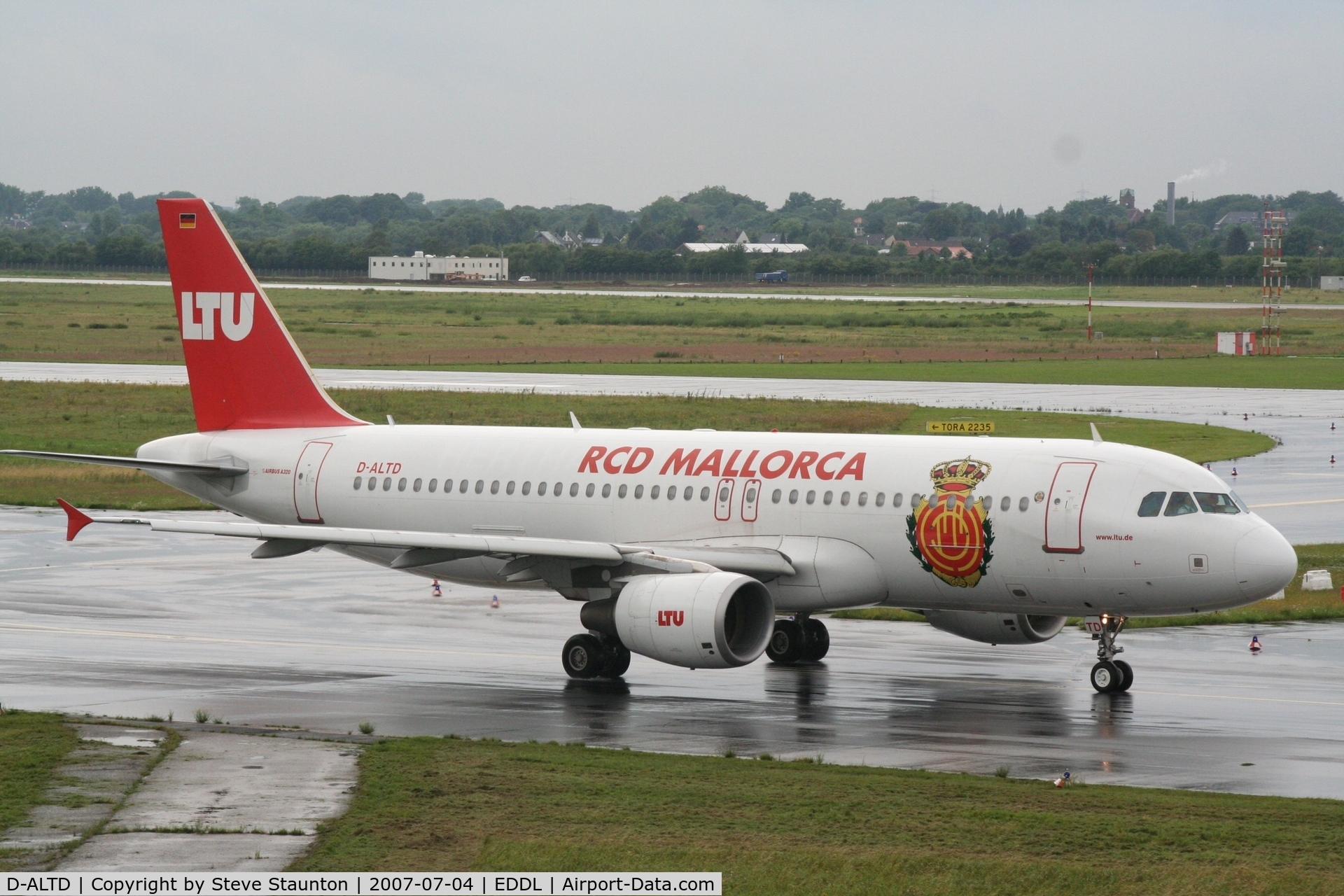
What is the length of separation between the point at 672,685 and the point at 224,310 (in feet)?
43.7

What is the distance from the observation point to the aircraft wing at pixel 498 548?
94.2ft

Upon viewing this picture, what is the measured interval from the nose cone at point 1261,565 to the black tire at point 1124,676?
2.42 metres

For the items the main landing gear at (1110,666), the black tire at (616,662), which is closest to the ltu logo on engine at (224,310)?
the black tire at (616,662)

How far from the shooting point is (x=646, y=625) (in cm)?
2759

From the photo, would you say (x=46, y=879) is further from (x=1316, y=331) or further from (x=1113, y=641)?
(x=1316, y=331)

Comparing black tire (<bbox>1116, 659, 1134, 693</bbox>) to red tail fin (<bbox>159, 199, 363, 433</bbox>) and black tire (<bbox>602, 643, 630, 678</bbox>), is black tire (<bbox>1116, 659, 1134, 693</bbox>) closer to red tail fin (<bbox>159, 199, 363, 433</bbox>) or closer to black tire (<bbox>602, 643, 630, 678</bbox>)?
black tire (<bbox>602, 643, 630, 678</bbox>)

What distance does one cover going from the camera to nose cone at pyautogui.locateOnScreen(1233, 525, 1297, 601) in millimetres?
27203

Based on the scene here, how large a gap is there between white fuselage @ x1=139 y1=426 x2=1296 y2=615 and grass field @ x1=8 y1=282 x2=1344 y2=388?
62654 millimetres

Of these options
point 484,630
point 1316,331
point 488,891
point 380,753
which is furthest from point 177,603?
point 1316,331

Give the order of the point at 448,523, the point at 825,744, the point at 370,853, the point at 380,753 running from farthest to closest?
1. the point at 448,523
2. the point at 825,744
3. the point at 380,753
4. the point at 370,853

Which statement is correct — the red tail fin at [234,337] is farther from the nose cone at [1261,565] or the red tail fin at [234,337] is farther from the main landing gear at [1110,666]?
the nose cone at [1261,565]

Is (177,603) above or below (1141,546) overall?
below

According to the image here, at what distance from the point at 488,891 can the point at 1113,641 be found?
16068 millimetres

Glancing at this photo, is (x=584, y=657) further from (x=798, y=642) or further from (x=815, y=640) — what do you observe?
(x=815, y=640)
